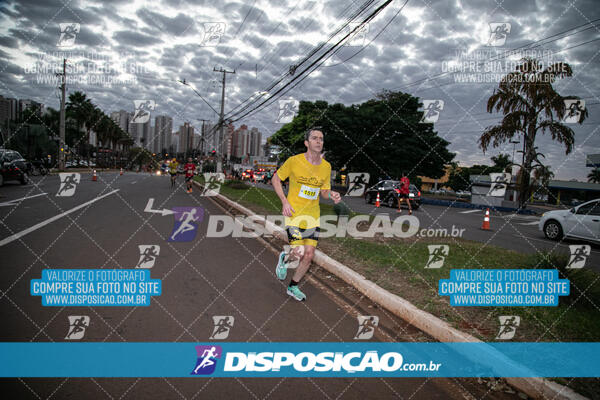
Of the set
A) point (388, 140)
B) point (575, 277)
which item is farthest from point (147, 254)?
point (388, 140)

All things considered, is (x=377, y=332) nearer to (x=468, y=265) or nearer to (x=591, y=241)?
(x=468, y=265)

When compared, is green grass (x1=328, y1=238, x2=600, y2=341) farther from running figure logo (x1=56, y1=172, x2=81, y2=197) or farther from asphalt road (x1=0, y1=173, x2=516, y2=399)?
running figure logo (x1=56, y1=172, x2=81, y2=197)

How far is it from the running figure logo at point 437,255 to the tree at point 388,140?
28768 millimetres

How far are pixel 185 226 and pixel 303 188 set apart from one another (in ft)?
18.3

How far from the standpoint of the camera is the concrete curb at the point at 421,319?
8.30 ft

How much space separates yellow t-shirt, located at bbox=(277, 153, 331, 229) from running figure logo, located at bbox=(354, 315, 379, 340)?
1236mm

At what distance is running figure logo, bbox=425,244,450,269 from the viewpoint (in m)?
5.98

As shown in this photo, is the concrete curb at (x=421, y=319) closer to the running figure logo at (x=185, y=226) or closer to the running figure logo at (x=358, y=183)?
the running figure logo at (x=185, y=226)

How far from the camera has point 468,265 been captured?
20.1ft

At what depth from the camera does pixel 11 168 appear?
16.9 metres

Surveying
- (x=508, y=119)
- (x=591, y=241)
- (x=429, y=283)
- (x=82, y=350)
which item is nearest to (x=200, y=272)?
(x=82, y=350)

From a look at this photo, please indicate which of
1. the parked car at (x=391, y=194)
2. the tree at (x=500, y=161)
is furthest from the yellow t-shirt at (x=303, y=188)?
the tree at (x=500, y=161)

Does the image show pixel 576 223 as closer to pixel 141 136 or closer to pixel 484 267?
pixel 484 267

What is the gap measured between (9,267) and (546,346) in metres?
6.42
